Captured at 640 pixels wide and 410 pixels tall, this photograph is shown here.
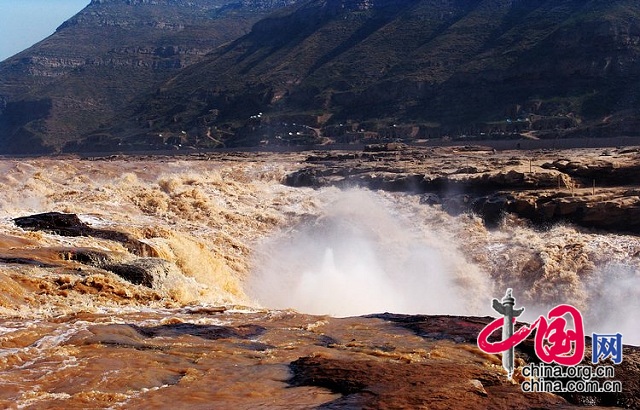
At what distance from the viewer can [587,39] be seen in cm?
7681

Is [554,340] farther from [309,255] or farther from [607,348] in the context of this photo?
[309,255]

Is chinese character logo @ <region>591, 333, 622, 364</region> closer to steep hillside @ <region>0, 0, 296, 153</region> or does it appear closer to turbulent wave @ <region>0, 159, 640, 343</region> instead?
turbulent wave @ <region>0, 159, 640, 343</region>

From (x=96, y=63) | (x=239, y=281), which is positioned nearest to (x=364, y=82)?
(x=96, y=63)

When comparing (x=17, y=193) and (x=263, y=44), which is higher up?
(x=263, y=44)

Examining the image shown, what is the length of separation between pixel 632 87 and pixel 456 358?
2639 inches

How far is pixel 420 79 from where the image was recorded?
276 feet

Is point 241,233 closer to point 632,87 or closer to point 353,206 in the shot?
point 353,206

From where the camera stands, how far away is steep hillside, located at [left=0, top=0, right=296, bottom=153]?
4518 inches

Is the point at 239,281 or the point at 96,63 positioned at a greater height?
the point at 96,63

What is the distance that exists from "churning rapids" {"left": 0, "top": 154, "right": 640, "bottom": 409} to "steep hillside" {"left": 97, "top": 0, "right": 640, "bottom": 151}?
35544 millimetres

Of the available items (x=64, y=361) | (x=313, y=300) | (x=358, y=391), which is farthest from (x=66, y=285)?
(x=313, y=300)

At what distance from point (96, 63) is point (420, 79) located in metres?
76.2

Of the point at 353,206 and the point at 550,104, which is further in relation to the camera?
the point at 550,104

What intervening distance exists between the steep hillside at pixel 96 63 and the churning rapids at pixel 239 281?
77.4m
